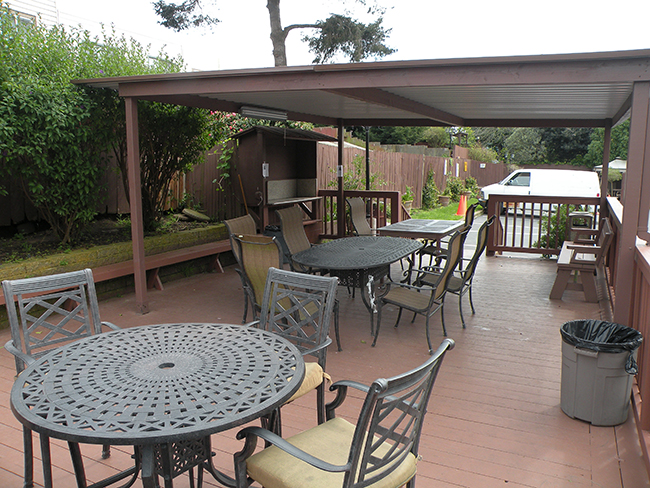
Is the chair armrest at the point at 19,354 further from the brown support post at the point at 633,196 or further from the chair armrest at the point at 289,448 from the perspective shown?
the brown support post at the point at 633,196

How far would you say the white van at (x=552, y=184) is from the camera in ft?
43.8

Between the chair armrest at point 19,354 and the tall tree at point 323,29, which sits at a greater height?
the tall tree at point 323,29

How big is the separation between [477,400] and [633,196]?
1704 mm

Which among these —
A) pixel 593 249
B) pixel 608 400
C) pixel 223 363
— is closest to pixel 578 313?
pixel 593 249

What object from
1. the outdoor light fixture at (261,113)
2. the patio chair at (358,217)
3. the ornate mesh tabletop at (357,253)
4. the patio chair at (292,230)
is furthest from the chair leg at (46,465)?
the patio chair at (358,217)

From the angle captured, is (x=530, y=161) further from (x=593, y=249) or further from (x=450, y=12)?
(x=593, y=249)

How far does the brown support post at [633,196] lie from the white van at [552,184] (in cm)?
927

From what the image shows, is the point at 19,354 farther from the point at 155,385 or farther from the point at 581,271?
Result: the point at 581,271

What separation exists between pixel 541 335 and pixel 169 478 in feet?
12.1

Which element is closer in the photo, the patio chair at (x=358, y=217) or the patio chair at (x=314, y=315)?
the patio chair at (x=314, y=315)

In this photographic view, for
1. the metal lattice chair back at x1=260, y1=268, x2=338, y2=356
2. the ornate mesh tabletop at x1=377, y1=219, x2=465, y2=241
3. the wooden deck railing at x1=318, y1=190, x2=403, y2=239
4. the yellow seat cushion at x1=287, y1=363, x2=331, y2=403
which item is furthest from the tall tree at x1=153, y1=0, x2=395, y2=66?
the yellow seat cushion at x1=287, y1=363, x2=331, y2=403

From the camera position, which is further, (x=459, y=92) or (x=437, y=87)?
(x=459, y=92)

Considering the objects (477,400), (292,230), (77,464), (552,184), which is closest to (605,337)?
(477,400)

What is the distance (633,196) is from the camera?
11.5ft
